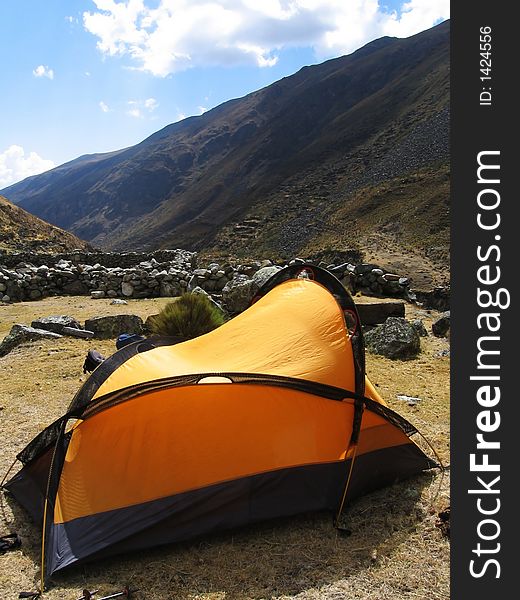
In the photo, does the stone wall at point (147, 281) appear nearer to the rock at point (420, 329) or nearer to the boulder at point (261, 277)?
the boulder at point (261, 277)

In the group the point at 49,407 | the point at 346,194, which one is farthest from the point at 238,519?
the point at 346,194

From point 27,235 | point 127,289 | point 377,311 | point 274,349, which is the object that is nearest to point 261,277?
point 377,311

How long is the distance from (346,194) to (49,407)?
4924 cm

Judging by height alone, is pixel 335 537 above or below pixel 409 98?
below

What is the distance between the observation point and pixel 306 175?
66.1 meters

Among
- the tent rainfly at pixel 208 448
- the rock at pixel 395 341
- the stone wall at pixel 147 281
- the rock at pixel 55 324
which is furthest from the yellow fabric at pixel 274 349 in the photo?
the stone wall at pixel 147 281

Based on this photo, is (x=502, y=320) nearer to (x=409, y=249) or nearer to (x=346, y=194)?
(x=409, y=249)

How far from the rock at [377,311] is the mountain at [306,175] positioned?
18.2 metres

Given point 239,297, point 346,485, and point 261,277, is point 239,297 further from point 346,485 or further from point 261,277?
point 346,485

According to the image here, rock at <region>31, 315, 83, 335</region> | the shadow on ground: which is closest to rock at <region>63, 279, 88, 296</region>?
rock at <region>31, 315, 83, 335</region>

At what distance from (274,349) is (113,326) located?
6311 mm

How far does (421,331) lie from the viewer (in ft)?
32.1

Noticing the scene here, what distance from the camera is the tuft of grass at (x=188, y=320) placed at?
9.20 metres

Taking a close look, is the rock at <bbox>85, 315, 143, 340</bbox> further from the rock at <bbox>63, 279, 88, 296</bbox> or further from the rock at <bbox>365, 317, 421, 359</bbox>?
the rock at <bbox>63, 279, 88, 296</bbox>
